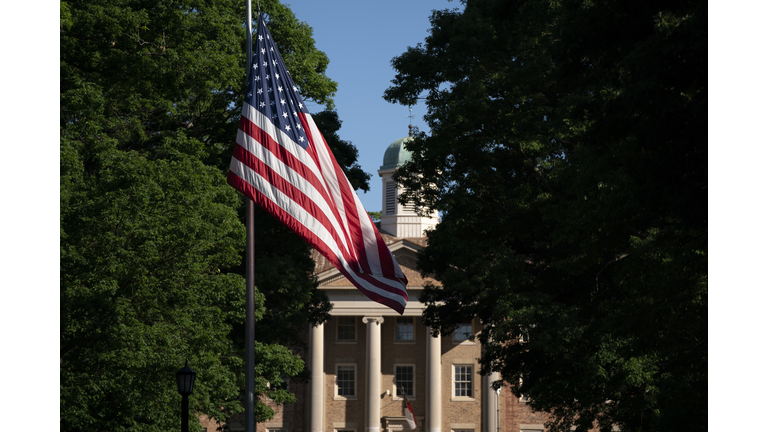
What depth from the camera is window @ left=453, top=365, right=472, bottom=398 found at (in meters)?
50.5

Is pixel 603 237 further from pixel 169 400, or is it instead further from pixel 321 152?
pixel 169 400

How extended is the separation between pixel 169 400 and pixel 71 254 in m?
3.79

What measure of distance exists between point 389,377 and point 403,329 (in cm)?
300

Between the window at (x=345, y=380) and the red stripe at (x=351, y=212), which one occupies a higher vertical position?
the red stripe at (x=351, y=212)

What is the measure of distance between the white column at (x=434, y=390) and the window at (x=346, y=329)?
5.28m

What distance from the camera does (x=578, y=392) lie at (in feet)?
66.3

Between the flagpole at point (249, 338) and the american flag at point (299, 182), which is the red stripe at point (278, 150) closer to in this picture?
the american flag at point (299, 182)

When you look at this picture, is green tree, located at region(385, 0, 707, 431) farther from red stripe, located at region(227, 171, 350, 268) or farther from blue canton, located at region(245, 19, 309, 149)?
red stripe, located at region(227, 171, 350, 268)

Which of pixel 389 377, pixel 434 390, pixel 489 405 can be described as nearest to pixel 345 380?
pixel 389 377

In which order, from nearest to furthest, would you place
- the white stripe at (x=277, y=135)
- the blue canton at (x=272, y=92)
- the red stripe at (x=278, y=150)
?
the red stripe at (x=278, y=150), the white stripe at (x=277, y=135), the blue canton at (x=272, y=92)

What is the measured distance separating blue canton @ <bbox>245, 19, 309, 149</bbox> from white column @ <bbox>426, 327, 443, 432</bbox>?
121ft

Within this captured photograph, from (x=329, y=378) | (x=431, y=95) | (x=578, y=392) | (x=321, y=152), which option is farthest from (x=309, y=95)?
(x=329, y=378)

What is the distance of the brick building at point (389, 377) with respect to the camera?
49000mm

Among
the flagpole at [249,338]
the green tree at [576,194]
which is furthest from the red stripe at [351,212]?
the green tree at [576,194]
